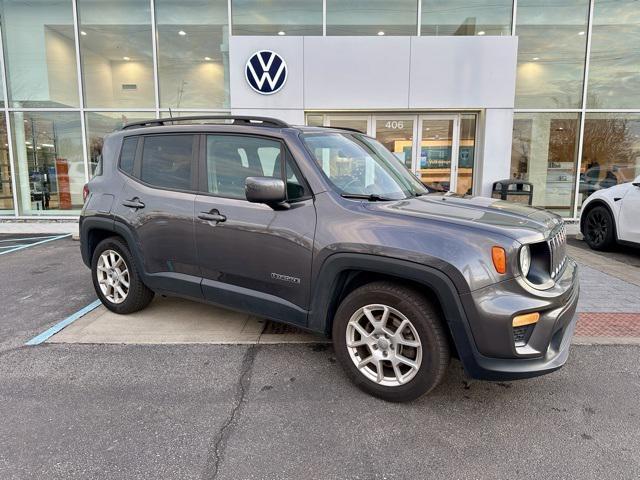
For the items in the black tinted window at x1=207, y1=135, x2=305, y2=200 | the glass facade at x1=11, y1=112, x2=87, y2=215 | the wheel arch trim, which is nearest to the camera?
the black tinted window at x1=207, y1=135, x2=305, y2=200

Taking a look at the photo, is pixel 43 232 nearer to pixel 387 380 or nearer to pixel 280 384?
pixel 280 384

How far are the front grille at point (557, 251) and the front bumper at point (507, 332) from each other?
0.71 ft

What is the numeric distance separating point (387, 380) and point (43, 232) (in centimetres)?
1019

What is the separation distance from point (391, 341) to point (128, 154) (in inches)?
124

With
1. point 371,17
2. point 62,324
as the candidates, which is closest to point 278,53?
point 371,17

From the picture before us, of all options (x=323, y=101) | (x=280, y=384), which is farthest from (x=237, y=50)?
(x=280, y=384)

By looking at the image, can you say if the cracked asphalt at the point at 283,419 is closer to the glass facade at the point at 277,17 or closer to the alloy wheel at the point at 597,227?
the alloy wheel at the point at 597,227

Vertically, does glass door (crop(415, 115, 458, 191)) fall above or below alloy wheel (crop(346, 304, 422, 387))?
above

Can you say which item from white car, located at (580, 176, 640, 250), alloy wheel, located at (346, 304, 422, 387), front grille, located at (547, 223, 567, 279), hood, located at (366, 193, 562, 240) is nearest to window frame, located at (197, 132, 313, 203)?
hood, located at (366, 193, 562, 240)

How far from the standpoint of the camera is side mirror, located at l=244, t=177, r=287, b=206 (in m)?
3.06

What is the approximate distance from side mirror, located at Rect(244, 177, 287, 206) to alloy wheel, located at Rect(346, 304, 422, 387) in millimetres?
976

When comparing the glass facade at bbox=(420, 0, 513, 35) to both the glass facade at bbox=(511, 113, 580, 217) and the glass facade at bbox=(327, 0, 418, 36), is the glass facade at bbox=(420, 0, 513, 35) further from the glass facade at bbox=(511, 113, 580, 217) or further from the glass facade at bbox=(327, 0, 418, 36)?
the glass facade at bbox=(511, 113, 580, 217)

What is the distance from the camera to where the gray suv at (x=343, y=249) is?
2609 mm

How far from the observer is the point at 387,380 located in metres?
2.98
